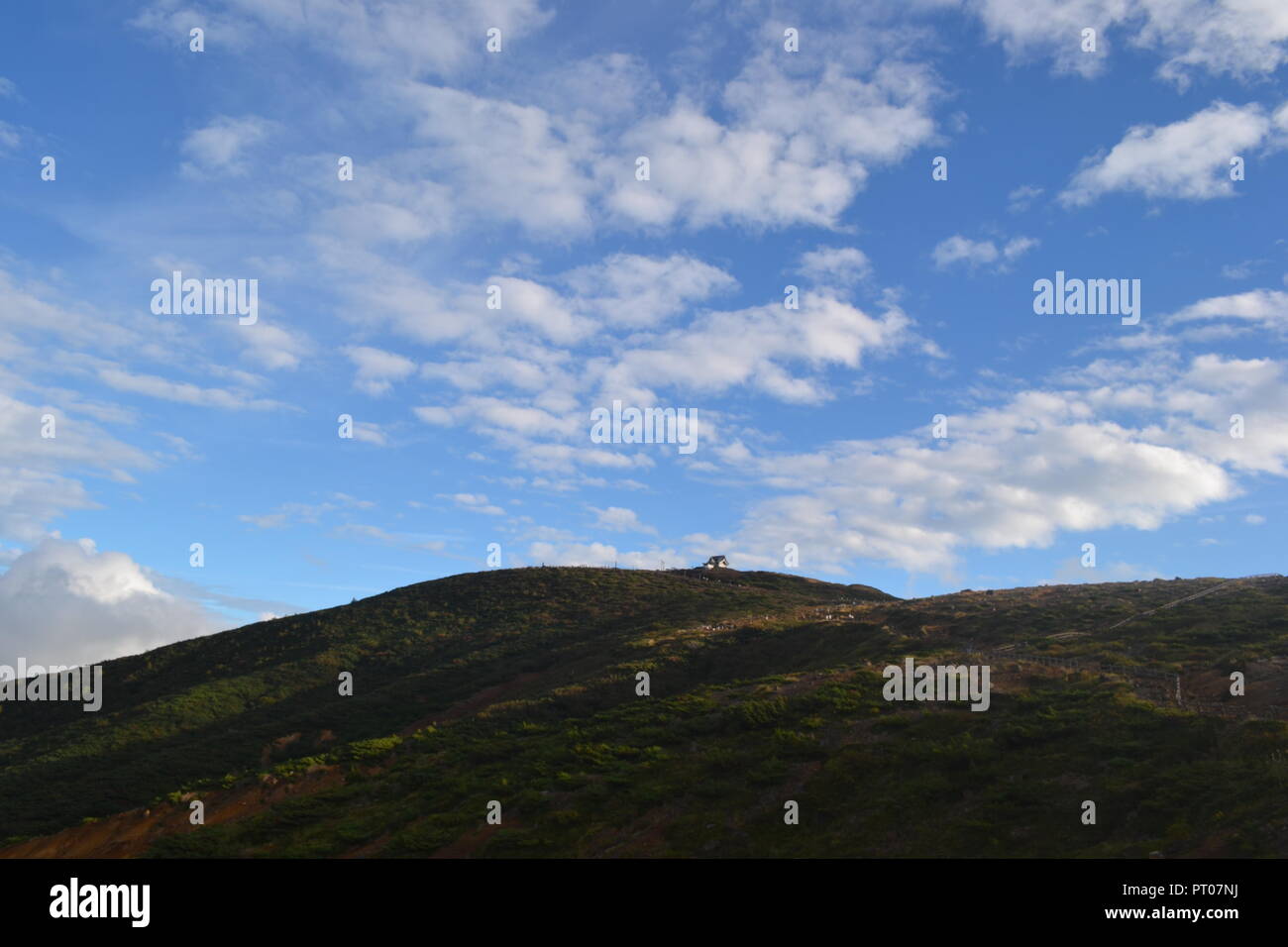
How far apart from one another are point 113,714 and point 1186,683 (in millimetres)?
62014

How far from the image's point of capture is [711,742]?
101 feet

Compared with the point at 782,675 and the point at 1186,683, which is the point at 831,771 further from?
the point at 1186,683

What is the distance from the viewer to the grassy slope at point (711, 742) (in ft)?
71.0

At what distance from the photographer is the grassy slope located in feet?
A: 71.0
